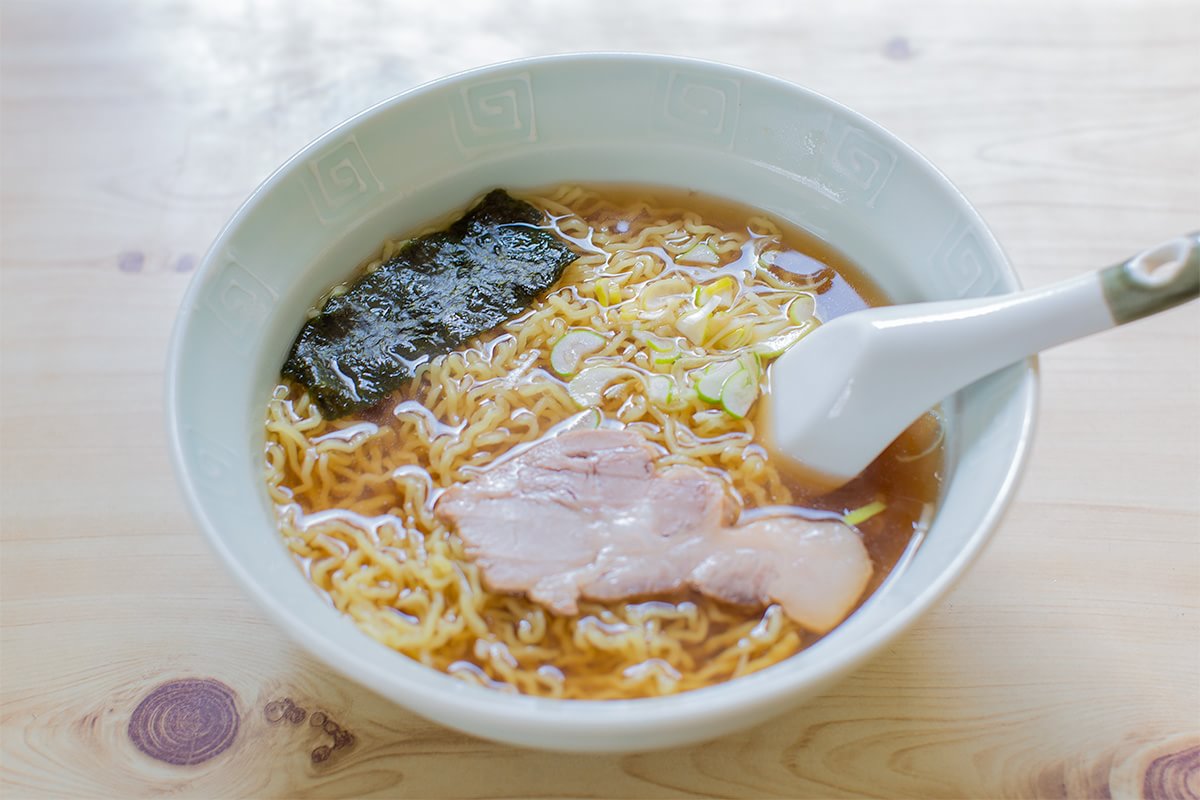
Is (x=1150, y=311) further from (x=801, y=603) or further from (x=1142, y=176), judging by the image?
(x=1142, y=176)

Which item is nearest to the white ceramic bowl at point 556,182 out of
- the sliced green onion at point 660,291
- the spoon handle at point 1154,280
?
the spoon handle at point 1154,280

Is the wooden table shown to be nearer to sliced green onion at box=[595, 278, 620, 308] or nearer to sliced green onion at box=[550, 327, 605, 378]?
sliced green onion at box=[550, 327, 605, 378]

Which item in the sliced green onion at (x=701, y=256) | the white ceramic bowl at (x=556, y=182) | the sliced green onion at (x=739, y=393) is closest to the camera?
the white ceramic bowl at (x=556, y=182)

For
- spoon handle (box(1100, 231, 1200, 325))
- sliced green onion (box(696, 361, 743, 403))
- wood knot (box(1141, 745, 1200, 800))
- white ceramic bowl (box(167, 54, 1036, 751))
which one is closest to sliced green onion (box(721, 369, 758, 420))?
sliced green onion (box(696, 361, 743, 403))

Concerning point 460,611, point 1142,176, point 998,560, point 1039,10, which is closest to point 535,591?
point 460,611

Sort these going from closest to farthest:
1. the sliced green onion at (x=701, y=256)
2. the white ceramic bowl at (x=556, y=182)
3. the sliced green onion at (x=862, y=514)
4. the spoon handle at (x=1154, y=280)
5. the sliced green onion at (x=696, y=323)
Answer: the white ceramic bowl at (x=556, y=182), the spoon handle at (x=1154, y=280), the sliced green onion at (x=862, y=514), the sliced green onion at (x=696, y=323), the sliced green onion at (x=701, y=256)

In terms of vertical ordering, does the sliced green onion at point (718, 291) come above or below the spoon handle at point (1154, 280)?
below

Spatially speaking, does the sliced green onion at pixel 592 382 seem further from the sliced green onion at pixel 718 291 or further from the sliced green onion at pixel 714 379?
the sliced green onion at pixel 718 291
